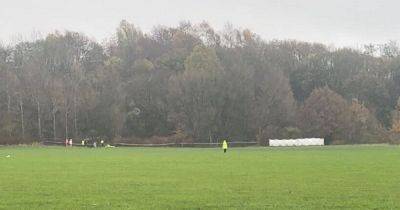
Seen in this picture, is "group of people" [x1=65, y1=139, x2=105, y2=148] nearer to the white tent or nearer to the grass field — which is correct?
the white tent

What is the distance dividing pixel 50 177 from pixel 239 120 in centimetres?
7306

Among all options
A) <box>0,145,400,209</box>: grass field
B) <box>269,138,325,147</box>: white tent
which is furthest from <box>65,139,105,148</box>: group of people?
<box>0,145,400,209</box>: grass field

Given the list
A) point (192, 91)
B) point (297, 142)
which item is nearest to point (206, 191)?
point (297, 142)

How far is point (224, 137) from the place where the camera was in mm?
94312

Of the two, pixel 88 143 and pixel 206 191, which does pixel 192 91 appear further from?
pixel 206 191

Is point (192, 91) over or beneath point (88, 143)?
over

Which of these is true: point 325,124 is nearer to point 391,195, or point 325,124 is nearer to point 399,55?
point 399,55

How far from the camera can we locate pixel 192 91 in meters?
96.1

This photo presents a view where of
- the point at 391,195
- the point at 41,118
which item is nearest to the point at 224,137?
the point at 41,118

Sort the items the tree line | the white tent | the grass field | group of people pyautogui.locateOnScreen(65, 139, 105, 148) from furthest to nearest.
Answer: the tree line
group of people pyautogui.locateOnScreen(65, 139, 105, 148)
the white tent
the grass field

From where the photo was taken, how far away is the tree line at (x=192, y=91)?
92.4 meters

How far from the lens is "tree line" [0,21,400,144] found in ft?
303

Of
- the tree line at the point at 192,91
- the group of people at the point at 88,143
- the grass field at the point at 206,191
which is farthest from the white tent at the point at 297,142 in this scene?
the grass field at the point at 206,191

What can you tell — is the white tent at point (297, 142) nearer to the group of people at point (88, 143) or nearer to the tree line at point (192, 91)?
the tree line at point (192, 91)
